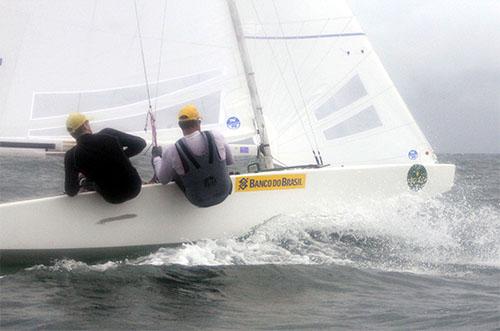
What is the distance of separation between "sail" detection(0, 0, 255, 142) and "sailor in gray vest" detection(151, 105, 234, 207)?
872mm

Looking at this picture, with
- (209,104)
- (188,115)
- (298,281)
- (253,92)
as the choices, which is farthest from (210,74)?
(298,281)

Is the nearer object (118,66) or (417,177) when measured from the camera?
(118,66)

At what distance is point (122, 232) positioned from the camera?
455 centimetres

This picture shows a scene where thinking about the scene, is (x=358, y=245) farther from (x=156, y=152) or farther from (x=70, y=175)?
(x=70, y=175)

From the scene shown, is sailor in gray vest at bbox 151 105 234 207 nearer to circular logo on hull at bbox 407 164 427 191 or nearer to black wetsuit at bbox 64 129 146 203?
black wetsuit at bbox 64 129 146 203

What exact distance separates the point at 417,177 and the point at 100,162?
256cm

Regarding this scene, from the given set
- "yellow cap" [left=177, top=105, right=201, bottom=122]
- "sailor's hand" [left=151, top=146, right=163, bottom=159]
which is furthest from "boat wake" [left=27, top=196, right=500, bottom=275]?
"yellow cap" [left=177, top=105, right=201, bottom=122]

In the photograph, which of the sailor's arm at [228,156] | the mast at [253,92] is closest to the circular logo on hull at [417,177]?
the mast at [253,92]

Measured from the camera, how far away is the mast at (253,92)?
5539 mm

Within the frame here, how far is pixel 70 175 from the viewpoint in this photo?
434 cm

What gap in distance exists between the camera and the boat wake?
452 cm

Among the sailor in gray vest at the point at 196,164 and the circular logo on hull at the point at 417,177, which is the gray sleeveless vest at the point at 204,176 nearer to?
the sailor in gray vest at the point at 196,164

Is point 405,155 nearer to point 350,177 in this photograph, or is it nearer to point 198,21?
point 350,177

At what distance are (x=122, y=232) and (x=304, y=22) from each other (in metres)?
2.50
